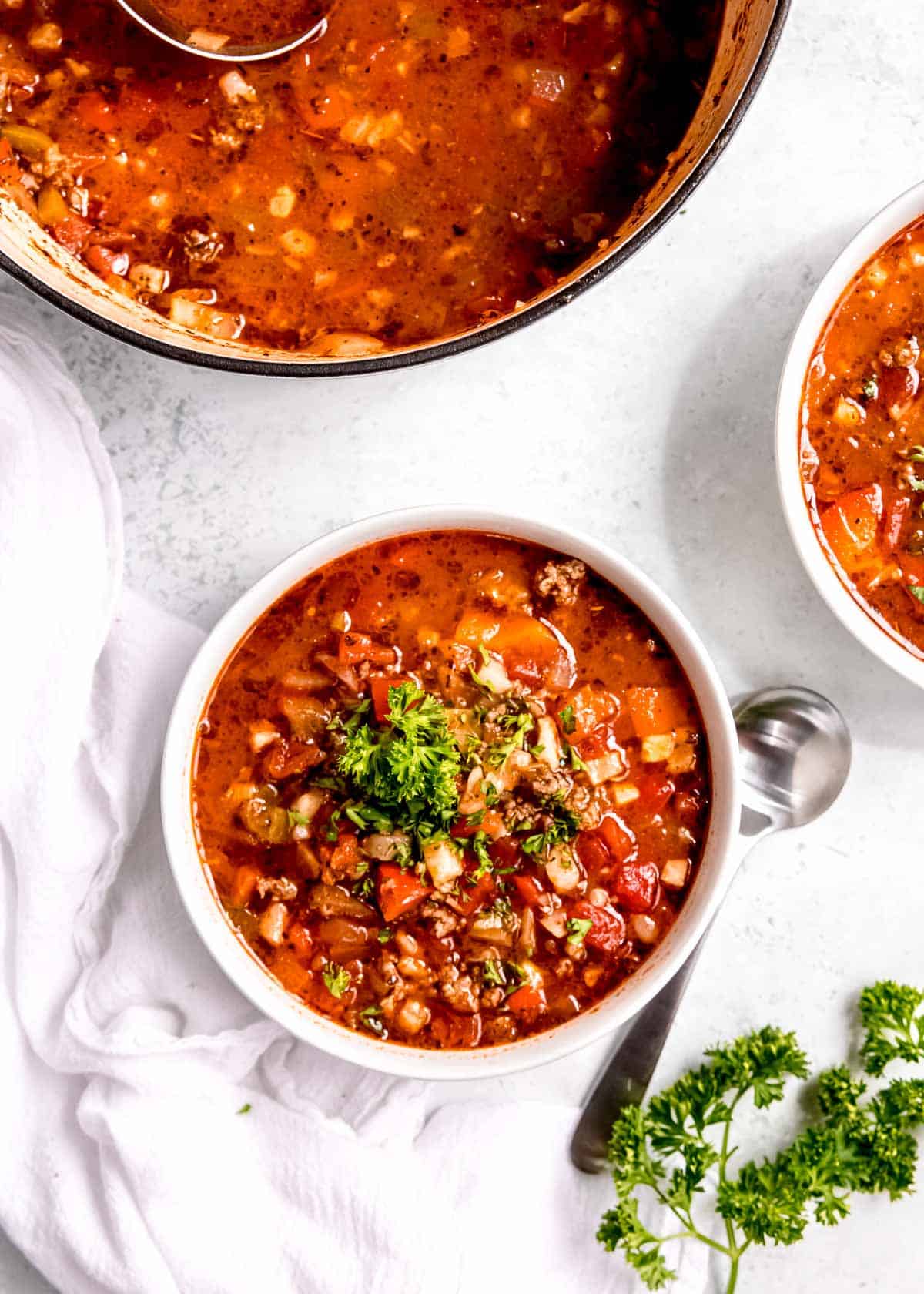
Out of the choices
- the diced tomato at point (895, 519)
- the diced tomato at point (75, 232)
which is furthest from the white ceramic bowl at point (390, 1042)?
the diced tomato at point (75, 232)

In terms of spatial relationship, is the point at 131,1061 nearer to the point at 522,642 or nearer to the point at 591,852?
the point at 591,852

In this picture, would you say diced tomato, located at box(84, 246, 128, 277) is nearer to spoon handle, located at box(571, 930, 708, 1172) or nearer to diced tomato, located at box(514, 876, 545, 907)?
diced tomato, located at box(514, 876, 545, 907)

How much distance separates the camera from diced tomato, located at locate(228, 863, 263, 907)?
10.3ft

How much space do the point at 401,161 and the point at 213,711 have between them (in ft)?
4.66

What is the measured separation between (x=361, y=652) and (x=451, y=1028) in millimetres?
984

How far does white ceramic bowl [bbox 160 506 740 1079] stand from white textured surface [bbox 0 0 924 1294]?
310mm

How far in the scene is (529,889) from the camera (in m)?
3.11

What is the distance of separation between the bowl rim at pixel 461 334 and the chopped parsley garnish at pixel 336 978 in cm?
147

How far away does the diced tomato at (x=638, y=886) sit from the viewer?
123 inches

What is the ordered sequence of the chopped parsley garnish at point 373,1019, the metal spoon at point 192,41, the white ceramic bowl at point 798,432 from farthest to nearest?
the chopped parsley garnish at point 373,1019, the white ceramic bowl at point 798,432, the metal spoon at point 192,41

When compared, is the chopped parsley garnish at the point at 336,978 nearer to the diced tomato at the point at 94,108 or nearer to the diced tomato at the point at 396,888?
the diced tomato at the point at 396,888

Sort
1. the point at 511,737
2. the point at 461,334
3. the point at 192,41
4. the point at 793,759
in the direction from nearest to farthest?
the point at 461,334 < the point at 192,41 < the point at 511,737 < the point at 793,759

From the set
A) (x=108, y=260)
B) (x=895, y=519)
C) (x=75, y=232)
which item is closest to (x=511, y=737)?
(x=895, y=519)

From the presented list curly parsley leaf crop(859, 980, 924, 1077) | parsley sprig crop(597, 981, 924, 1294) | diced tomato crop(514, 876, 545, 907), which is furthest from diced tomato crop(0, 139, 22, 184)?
curly parsley leaf crop(859, 980, 924, 1077)
